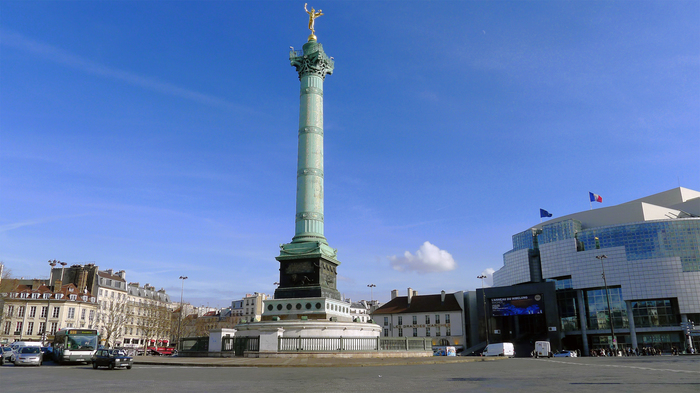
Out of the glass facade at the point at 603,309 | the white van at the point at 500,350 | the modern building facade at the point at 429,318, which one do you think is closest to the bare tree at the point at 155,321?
the modern building facade at the point at 429,318

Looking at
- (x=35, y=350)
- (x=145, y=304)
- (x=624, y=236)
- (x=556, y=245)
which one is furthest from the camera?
(x=145, y=304)

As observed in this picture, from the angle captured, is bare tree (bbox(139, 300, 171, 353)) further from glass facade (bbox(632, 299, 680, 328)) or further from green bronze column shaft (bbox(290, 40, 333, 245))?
glass facade (bbox(632, 299, 680, 328))

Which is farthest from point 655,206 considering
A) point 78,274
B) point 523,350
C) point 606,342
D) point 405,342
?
point 78,274

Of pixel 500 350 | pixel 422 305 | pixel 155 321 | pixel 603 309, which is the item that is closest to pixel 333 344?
pixel 500 350

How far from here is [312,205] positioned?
1523 inches

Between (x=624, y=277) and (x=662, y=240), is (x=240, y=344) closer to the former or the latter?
(x=624, y=277)

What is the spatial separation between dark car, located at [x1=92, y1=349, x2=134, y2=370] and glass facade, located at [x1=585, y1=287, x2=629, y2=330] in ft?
233

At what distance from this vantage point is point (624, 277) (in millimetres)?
74188

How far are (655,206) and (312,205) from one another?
70637 mm

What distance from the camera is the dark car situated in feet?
74.3

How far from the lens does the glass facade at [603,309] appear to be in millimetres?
74312

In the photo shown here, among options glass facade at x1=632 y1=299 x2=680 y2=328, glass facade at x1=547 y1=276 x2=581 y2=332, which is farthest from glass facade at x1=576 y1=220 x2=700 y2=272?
Result: glass facade at x1=547 y1=276 x2=581 y2=332

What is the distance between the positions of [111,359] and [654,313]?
74.9 m

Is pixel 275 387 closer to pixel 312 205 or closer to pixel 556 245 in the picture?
pixel 312 205
